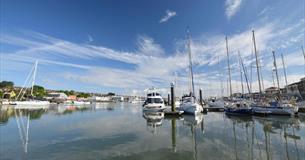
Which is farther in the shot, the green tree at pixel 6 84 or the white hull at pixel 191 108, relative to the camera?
the green tree at pixel 6 84

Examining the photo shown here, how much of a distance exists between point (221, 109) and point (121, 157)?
43.6 meters

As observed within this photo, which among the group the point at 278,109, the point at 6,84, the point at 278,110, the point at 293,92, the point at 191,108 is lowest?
the point at 278,110

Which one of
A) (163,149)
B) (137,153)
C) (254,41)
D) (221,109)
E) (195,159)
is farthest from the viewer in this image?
(221,109)

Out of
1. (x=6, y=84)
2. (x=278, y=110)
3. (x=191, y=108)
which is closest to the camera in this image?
(x=278, y=110)

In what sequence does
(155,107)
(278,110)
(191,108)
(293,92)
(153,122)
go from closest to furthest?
(153,122) < (278,110) < (191,108) < (155,107) < (293,92)

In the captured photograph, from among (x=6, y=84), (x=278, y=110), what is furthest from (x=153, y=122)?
(x=6, y=84)

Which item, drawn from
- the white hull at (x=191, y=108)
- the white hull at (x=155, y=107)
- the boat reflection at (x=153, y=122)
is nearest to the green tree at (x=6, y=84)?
the white hull at (x=155, y=107)

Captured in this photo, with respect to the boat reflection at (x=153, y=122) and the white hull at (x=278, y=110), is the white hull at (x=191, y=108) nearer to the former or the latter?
the boat reflection at (x=153, y=122)

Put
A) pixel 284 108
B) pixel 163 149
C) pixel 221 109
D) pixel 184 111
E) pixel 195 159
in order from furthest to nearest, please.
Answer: pixel 221 109
pixel 184 111
pixel 284 108
pixel 163 149
pixel 195 159

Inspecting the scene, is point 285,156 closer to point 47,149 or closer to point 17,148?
point 47,149

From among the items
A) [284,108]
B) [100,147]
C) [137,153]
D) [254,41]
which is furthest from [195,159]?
[254,41]

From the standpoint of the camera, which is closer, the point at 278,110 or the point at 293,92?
the point at 278,110

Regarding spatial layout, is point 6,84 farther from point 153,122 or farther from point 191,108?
point 153,122

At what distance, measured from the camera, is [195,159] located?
33.4 ft
